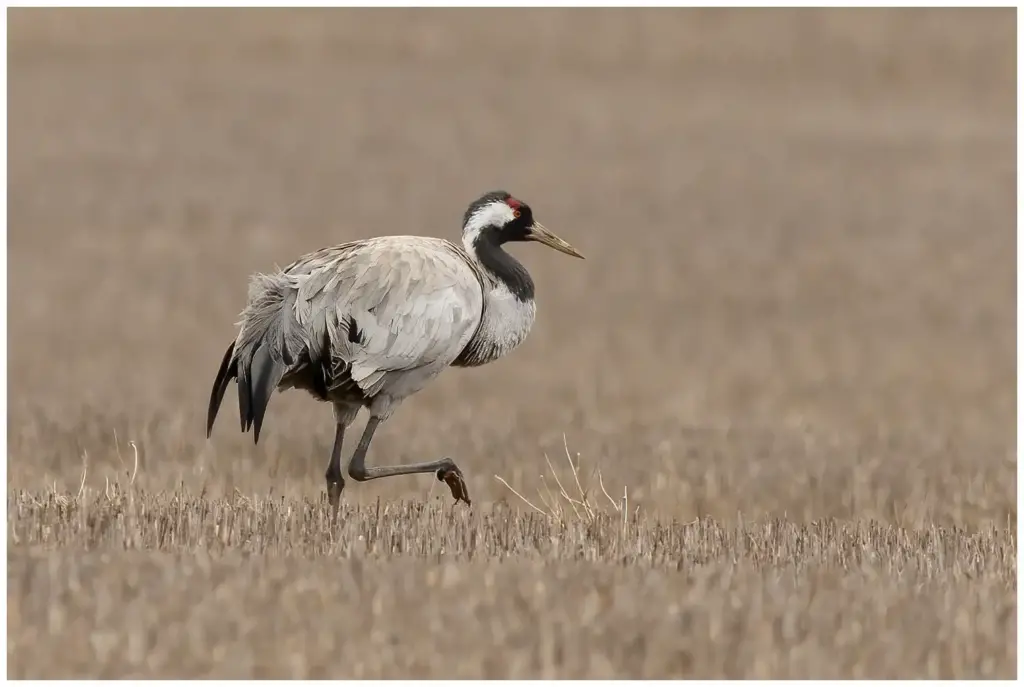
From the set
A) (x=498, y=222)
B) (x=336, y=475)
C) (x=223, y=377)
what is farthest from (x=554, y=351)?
(x=223, y=377)

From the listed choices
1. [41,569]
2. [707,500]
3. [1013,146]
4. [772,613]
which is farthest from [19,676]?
[1013,146]

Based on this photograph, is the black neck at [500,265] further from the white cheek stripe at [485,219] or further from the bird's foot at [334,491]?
the bird's foot at [334,491]

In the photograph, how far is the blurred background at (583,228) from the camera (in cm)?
1103

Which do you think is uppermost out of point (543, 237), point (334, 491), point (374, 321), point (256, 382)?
point (543, 237)

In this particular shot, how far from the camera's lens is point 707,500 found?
33.9 feet

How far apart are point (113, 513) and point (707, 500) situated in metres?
4.47

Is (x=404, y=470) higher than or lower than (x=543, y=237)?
lower

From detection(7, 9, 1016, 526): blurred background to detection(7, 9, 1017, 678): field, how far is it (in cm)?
6

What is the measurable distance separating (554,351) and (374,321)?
5.82m

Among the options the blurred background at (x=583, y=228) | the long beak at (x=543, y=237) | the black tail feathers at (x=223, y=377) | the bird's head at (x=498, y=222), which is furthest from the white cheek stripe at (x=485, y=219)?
the black tail feathers at (x=223, y=377)

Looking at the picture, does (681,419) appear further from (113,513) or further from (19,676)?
(19,676)

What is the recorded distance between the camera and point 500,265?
333 inches

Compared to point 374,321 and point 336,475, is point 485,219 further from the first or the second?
point 336,475

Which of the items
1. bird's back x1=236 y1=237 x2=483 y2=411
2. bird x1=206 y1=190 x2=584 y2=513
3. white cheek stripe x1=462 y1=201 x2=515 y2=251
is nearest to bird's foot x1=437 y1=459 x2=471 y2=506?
bird x1=206 y1=190 x2=584 y2=513
